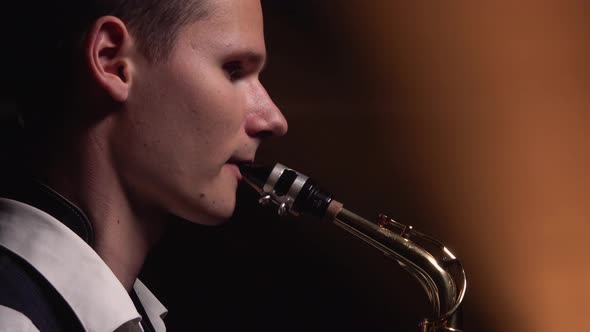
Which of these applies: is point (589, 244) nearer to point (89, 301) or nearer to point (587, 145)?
point (587, 145)

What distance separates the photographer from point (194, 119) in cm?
103

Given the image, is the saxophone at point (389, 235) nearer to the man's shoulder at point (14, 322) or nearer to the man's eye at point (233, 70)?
the man's eye at point (233, 70)

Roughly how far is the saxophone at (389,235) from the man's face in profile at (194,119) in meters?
0.10

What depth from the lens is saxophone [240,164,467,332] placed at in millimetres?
1180

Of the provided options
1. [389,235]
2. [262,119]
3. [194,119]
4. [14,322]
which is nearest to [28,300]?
[14,322]

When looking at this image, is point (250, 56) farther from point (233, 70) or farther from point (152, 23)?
point (152, 23)

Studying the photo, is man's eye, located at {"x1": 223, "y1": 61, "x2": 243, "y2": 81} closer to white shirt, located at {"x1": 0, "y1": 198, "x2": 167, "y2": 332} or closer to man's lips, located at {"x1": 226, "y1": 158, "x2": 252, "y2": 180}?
man's lips, located at {"x1": 226, "y1": 158, "x2": 252, "y2": 180}

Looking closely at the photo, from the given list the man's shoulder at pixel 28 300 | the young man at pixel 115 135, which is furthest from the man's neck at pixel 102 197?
the man's shoulder at pixel 28 300

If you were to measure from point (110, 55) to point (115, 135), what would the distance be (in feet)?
0.42

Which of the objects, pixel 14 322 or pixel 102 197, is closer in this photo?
pixel 14 322

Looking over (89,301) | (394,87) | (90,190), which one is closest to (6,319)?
(89,301)

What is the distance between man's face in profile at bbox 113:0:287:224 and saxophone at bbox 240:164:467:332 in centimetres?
10

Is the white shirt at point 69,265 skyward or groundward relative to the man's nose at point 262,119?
groundward

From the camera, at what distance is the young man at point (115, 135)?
39.1 inches
